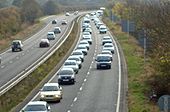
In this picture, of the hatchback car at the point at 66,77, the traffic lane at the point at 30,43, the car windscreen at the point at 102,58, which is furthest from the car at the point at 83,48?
the hatchback car at the point at 66,77

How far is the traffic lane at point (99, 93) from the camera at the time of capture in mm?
37656

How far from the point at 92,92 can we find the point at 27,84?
6.19 m

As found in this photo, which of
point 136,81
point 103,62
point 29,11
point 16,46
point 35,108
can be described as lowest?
point 29,11

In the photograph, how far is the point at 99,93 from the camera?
44.2 meters

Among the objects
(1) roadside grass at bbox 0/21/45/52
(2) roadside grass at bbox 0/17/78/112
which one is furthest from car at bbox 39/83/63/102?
(1) roadside grass at bbox 0/21/45/52

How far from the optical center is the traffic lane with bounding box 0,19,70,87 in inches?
2144

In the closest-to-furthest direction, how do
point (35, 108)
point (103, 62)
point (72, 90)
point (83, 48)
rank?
point (35, 108), point (72, 90), point (103, 62), point (83, 48)

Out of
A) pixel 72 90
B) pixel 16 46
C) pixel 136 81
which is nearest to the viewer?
pixel 72 90

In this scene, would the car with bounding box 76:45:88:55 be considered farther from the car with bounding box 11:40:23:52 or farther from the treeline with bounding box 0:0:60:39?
the treeline with bounding box 0:0:60:39

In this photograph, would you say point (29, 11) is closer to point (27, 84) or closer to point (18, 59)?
point (18, 59)

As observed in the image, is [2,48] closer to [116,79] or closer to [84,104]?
[116,79]

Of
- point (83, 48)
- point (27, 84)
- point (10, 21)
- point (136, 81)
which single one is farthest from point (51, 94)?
point (10, 21)

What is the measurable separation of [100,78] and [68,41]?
38.5m

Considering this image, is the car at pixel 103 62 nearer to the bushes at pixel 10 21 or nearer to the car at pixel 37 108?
the car at pixel 37 108
